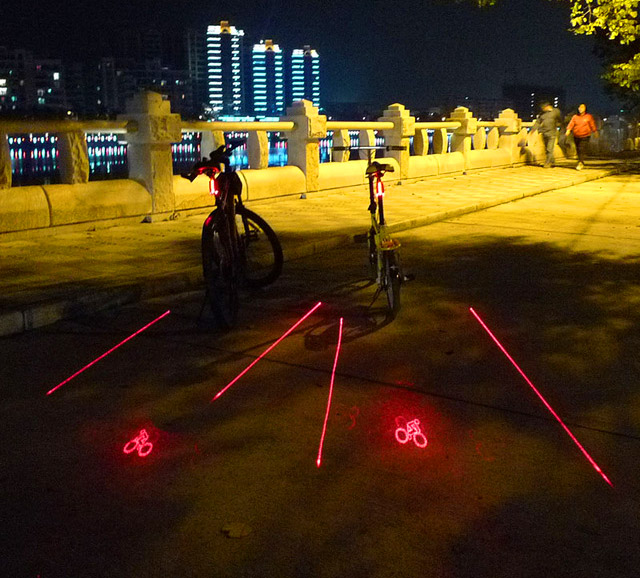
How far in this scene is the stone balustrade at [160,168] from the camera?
10.1 metres

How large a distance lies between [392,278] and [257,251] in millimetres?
1731

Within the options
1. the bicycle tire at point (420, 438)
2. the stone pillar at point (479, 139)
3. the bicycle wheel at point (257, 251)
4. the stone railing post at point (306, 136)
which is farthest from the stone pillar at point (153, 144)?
the stone pillar at point (479, 139)

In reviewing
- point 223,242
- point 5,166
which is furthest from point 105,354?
point 5,166

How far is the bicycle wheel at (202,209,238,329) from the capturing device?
6414mm

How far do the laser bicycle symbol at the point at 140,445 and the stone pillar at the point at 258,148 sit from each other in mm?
10455

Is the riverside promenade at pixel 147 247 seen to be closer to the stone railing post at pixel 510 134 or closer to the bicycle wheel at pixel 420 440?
the bicycle wheel at pixel 420 440

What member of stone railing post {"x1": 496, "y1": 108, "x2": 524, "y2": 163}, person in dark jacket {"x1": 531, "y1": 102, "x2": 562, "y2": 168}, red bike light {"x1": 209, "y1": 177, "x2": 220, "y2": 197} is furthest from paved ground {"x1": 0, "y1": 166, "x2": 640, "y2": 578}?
stone railing post {"x1": 496, "y1": 108, "x2": 524, "y2": 163}

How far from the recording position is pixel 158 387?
5.02m

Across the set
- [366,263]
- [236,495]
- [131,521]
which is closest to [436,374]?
[236,495]

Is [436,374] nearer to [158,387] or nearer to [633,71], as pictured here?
[158,387]

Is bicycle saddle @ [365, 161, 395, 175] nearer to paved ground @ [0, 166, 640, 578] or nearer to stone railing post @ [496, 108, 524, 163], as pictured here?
paved ground @ [0, 166, 640, 578]

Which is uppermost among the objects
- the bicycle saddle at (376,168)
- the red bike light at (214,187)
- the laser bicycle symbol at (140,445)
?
the bicycle saddle at (376,168)

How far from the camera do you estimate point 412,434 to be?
423 cm

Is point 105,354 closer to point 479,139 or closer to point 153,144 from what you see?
point 153,144
